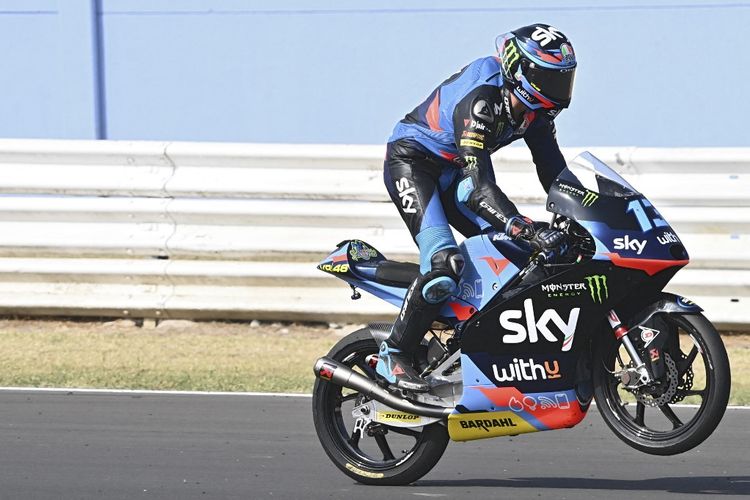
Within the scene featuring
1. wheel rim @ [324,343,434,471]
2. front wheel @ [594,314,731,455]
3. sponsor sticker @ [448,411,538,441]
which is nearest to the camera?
front wheel @ [594,314,731,455]

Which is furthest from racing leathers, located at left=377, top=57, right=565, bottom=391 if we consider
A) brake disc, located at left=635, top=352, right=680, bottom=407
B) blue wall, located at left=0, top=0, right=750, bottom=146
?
blue wall, located at left=0, top=0, right=750, bottom=146

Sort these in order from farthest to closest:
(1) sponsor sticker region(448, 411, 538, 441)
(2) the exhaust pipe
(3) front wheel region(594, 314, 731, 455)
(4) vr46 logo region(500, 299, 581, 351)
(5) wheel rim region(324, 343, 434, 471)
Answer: (5) wheel rim region(324, 343, 434, 471), (2) the exhaust pipe, (1) sponsor sticker region(448, 411, 538, 441), (4) vr46 logo region(500, 299, 581, 351), (3) front wheel region(594, 314, 731, 455)

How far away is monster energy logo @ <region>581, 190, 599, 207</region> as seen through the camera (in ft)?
18.4

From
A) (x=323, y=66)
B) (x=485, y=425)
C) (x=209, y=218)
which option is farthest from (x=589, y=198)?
(x=323, y=66)

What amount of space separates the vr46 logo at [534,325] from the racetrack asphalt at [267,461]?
648 millimetres

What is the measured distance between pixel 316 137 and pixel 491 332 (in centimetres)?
690

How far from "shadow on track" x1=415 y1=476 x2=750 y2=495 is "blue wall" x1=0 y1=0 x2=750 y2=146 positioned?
6143 mm

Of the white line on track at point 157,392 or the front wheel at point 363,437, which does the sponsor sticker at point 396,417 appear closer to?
the front wheel at point 363,437

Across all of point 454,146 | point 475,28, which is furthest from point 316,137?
point 454,146

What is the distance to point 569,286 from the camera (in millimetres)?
5684

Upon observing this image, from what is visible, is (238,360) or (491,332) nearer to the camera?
(491,332)

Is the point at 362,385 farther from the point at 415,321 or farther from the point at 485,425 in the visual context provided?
the point at 485,425

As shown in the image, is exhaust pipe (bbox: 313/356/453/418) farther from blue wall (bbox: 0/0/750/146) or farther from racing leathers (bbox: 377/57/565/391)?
blue wall (bbox: 0/0/750/146)

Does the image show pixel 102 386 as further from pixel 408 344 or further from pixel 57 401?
pixel 408 344
